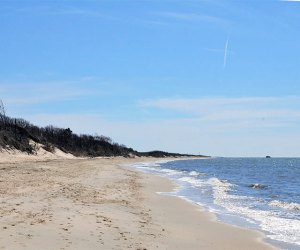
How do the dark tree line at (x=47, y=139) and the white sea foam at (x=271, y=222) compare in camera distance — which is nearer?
the white sea foam at (x=271, y=222)

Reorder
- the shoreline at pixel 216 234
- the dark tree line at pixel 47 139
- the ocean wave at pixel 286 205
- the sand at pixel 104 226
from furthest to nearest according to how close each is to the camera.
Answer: the dark tree line at pixel 47 139, the ocean wave at pixel 286 205, the shoreline at pixel 216 234, the sand at pixel 104 226

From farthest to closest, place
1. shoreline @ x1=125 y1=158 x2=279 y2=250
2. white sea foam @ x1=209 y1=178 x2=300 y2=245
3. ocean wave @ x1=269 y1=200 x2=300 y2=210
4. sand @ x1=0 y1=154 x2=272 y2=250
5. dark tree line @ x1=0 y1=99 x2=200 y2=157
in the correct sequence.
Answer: dark tree line @ x1=0 y1=99 x2=200 y2=157
ocean wave @ x1=269 y1=200 x2=300 y2=210
white sea foam @ x1=209 y1=178 x2=300 y2=245
shoreline @ x1=125 y1=158 x2=279 y2=250
sand @ x1=0 y1=154 x2=272 y2=250

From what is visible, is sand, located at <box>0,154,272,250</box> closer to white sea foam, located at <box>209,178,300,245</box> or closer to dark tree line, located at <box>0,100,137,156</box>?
white sea foam, located at <box>209,178,300,245</box>

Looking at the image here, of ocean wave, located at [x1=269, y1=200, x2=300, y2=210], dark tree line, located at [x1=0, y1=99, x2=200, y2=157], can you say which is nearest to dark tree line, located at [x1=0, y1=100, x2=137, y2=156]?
dark tree line, located at [x1=0, y1=99, x2=200, y2=157]

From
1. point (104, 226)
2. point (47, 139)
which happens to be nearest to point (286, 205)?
point (104, 226)

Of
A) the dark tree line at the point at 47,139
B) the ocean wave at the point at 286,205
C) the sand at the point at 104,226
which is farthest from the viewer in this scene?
the dark tree line at the point at 47,139

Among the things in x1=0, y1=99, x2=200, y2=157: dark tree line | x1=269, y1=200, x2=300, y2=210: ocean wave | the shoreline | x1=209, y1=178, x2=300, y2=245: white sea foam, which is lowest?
the shoreline

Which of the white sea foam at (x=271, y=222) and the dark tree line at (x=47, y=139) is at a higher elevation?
the dark tree line at (x=47, y=139)

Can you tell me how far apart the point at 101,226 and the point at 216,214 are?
6279 millimetres

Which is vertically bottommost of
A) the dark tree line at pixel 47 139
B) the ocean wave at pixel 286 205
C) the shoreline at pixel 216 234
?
the shoreline at pixel 216 234

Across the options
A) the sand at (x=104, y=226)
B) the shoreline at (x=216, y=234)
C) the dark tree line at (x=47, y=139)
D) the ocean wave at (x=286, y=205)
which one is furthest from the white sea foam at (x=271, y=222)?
the dark tree line at (x=47, y=139)

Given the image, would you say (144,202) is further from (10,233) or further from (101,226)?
(10,233)

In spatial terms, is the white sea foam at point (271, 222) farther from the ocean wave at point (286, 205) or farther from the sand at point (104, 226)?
the ocean wave at point (286, 205)

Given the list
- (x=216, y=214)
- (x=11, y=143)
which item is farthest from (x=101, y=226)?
(x=11, y=143)
